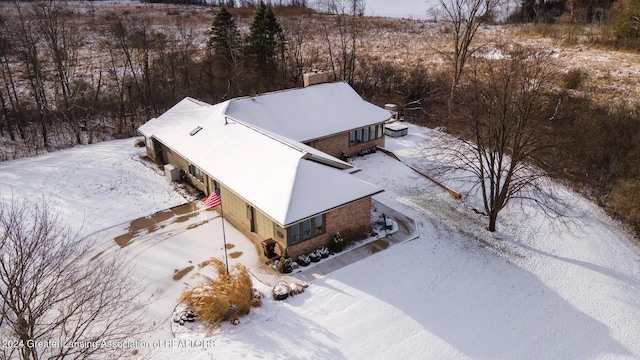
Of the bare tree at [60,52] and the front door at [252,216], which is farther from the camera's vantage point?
the bare tree at [60,52]

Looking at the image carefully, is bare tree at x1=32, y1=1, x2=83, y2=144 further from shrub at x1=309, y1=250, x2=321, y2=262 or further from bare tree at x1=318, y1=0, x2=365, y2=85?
bare tree at x1=318, y1=0, x2=365, y2=85

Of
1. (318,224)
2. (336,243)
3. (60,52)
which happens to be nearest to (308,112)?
(318,224)

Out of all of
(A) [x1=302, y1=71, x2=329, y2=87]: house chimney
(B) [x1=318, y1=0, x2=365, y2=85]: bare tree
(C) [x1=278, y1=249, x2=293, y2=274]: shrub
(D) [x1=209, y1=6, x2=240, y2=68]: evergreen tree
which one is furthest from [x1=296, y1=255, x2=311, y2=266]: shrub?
(B) [x1=318, y1=0, x2=365, y2=85]: bare tree

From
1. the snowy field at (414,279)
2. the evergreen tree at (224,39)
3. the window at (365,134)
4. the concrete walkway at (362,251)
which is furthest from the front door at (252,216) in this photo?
the evergreen tree at (224,39)

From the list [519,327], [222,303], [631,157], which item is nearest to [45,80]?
[222,303]

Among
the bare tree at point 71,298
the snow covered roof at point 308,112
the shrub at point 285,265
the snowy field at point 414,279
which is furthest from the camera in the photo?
the snow covered roof at point 308,112

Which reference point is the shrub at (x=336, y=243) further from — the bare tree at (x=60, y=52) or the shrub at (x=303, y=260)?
the bare tree at (x=60, y=52)
